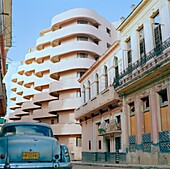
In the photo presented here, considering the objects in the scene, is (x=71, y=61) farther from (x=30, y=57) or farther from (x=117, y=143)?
(x=30, y=57)

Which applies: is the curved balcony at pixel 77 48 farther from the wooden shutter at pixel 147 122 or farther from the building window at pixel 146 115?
the wooden shutter at pixel 147 122

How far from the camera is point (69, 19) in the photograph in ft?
151

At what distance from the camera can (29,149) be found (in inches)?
326

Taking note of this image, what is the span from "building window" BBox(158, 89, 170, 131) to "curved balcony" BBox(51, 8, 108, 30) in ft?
100

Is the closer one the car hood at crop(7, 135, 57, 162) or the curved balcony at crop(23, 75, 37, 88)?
the car hood at crop(7, 135, 57, 162)

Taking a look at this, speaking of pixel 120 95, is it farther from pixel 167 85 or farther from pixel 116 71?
pixel 167 85

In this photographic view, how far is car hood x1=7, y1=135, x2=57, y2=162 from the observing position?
8133 millimetres

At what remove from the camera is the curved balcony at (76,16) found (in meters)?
45.5

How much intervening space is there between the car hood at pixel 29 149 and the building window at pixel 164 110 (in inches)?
376

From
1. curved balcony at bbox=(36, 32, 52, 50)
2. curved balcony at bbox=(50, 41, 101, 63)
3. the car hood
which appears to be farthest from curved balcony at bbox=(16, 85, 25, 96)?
the car hood

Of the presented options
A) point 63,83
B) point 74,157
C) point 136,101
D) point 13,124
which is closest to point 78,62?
point 63,83

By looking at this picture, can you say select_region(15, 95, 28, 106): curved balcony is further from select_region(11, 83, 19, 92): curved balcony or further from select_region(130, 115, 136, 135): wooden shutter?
select_region(130, 115, 136, 135): wooden shutter

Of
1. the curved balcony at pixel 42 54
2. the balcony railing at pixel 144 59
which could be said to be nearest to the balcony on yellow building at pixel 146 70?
→ the balcony railing at pixel 144 59

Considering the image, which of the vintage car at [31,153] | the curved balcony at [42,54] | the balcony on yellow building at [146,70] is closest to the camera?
the vintage car at [31,153]
